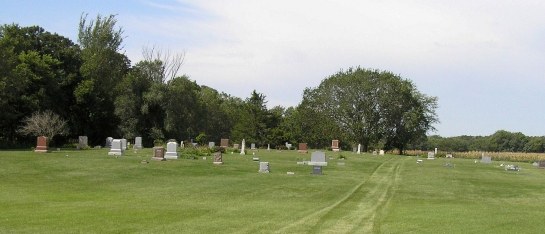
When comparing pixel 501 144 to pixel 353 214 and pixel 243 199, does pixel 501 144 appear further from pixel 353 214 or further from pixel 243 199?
pixel 353 214

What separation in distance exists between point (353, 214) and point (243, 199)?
4995 millimetres

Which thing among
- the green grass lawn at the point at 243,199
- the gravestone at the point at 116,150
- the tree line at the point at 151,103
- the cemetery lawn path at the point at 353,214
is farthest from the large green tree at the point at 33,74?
the cemetery lawn path at the point at 353,214

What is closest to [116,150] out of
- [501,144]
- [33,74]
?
[33,74]

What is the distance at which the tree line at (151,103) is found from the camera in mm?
60125

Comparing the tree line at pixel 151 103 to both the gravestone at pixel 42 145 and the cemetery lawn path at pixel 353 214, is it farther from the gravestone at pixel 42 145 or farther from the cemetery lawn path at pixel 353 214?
the cemetery lawn path at pixel 353 214

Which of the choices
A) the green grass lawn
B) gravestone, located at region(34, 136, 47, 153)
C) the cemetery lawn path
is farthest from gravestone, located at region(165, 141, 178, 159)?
the cemetery lawn path

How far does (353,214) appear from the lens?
18.0 m

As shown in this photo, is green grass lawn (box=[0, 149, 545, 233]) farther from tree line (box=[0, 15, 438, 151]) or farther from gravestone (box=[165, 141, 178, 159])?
tree line (box=[0, 15, 438, 151])

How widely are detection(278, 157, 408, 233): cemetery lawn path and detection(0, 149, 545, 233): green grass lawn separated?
0.03m

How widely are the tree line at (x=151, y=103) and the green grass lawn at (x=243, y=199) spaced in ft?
81.8

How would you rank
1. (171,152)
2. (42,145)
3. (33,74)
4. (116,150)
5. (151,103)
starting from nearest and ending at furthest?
(171,152)
(116,150)
(42,145)
(33,74)
(151,103)

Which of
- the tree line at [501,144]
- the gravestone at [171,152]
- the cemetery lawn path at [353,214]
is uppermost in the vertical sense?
the tree line at [501,144]

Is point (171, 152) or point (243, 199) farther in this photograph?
point (171, 152)

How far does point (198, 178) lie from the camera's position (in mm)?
29156
